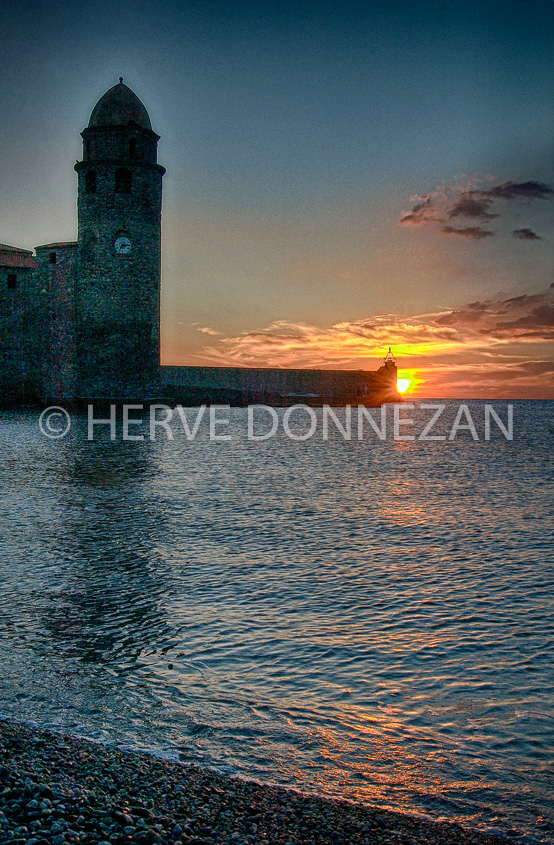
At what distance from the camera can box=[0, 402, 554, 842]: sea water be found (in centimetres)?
340

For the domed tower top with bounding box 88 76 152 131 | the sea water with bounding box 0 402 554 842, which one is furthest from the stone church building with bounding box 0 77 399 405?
the sea water with bounding box 0 402 554 842

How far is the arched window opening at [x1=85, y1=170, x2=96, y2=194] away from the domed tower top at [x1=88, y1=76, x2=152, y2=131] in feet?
8.24

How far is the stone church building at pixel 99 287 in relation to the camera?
3741 centimetres

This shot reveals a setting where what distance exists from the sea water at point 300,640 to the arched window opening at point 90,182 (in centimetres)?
3053

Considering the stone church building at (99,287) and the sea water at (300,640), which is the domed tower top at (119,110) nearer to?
the stone church building at (99,287)

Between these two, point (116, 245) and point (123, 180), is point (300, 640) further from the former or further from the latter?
point (123, 180)

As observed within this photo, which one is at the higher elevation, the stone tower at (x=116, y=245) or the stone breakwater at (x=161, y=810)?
the stone tower at (x=116, y=245)

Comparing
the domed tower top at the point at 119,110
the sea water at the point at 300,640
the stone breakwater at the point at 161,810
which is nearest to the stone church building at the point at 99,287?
the domed tower top at the point at 119,110

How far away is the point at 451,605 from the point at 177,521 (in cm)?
476

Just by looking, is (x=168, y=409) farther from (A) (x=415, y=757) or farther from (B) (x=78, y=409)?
(A) (x=415, y=757)

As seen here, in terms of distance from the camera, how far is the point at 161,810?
8.87 ft

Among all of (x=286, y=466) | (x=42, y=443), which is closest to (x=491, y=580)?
(x=286, y=466)

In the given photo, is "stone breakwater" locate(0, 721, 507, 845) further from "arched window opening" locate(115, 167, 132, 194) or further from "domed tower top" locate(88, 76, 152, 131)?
"domed tower top" locate(88, 76, 152, 131)

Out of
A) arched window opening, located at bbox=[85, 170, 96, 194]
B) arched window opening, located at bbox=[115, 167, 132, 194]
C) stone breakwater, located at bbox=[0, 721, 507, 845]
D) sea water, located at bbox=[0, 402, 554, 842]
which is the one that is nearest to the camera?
stone breakwater, located at bbox=[0, 721, 507, 845]
